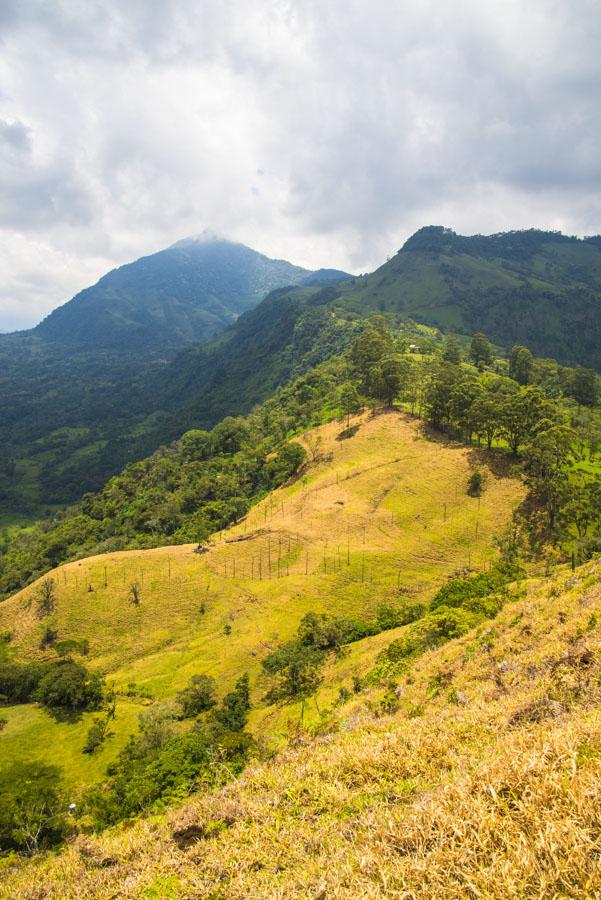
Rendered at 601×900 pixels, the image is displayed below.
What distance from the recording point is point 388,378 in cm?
10981

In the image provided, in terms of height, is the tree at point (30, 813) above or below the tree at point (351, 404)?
below

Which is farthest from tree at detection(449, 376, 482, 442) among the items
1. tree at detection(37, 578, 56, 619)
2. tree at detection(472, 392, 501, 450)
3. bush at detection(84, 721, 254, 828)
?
tree at detection(37, 578, 56, 619)

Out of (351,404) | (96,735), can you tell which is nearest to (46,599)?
(96,735)

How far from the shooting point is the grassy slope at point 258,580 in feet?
195

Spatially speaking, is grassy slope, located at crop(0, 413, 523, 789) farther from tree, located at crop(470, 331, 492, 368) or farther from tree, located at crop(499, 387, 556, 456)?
tree, located at crop(470, 331, 492, 368)

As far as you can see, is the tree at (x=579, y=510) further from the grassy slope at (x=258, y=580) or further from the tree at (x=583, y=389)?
the tree at (x=583, y=389)

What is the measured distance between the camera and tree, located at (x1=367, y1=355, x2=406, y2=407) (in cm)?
10756

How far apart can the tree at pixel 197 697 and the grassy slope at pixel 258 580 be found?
272 cm

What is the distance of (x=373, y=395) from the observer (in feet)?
398

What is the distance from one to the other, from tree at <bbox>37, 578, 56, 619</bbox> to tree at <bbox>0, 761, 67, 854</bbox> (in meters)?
31.0

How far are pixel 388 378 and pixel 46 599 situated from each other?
87.3 metres

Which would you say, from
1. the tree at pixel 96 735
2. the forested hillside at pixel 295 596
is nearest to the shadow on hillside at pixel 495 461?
the forested hillside at pixel 295 596

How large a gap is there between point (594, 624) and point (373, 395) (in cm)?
10647

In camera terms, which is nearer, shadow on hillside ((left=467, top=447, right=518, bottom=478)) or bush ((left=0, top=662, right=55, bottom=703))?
bush ((left=0, top=662, right=55, bottom=703))
